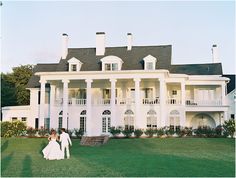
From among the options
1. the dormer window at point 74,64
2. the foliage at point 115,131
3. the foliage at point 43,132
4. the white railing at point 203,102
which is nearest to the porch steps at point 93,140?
the foliage at point 115,131

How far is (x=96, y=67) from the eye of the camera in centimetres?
4256

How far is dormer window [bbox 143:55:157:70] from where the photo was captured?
40469mm

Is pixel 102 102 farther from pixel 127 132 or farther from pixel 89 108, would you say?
pixel 127 132

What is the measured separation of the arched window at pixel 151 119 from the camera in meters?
39.8

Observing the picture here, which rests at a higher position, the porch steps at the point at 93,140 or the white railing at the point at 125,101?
the white railing at the point at 125,101

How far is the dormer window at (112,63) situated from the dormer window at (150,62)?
2.85m

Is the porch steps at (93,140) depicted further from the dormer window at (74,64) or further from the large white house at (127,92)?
the dormer window at (74,64)

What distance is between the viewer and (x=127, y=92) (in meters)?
42.6

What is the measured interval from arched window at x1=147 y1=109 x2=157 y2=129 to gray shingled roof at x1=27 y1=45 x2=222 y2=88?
16.6ft

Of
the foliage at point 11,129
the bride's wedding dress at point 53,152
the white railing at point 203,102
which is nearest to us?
the bride's wedding dress at point 53,152

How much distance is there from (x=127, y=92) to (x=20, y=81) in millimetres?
28123

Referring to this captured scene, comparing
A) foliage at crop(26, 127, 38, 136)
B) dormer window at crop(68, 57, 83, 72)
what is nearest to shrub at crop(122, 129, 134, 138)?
foliage at crop(26, 127, 38, 136)

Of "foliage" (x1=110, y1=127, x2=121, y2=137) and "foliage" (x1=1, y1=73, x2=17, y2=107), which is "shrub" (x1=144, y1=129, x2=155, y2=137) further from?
"foliage" (x1=1, y1=73, x2=17, y2=107)

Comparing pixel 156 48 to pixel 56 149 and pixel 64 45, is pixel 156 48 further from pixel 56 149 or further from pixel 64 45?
pixel 56 149
